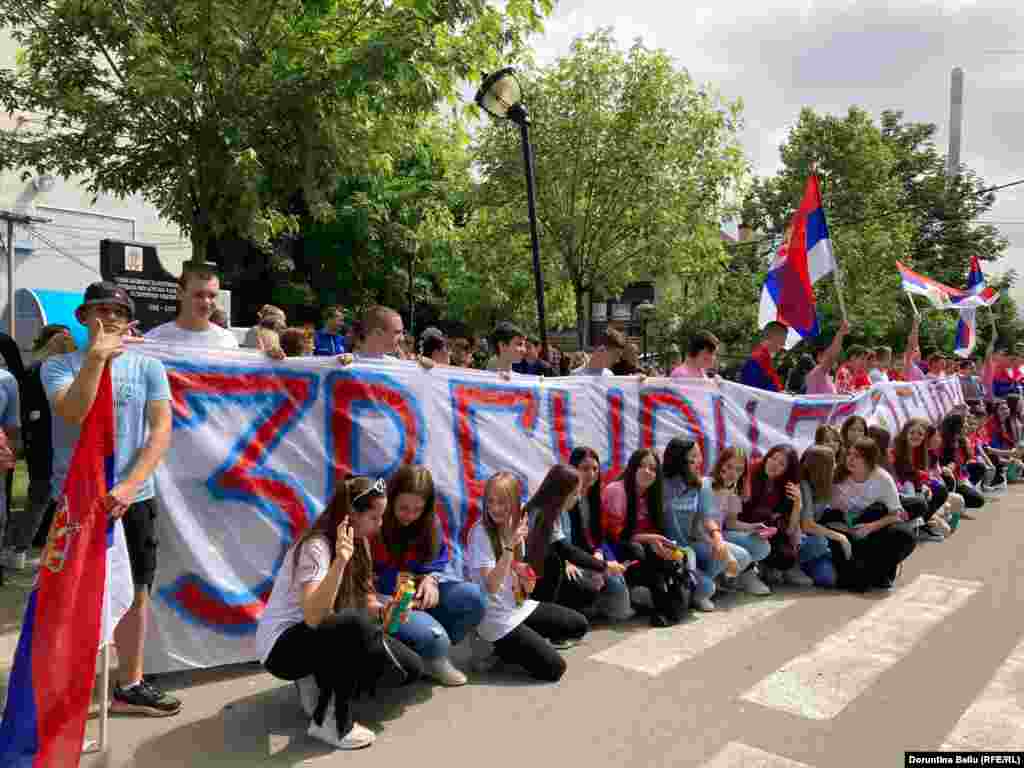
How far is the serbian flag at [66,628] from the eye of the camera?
2750 millimetres

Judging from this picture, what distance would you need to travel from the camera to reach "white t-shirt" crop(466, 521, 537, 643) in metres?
4.11

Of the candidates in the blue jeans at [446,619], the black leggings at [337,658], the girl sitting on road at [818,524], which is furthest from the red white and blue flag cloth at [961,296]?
the black leggings at [337,658]

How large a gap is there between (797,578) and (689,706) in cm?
263

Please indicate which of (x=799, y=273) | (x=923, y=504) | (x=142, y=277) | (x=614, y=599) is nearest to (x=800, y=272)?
(x=799, y=273)

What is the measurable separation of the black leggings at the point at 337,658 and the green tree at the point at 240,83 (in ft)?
13.9

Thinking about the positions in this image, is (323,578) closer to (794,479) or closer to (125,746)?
(125,746)

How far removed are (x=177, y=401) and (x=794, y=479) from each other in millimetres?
4318

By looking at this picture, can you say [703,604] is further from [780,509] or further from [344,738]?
[344,738]

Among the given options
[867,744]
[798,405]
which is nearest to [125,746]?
[867,744]

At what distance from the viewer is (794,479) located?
6.05m

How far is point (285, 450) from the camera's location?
14.6 ft

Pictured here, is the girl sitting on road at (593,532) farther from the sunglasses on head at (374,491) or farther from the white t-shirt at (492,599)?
the sunglasses on head at (374,491)

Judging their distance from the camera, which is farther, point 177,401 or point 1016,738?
point 177,401

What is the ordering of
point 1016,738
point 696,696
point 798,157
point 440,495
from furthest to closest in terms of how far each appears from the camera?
point 798,157, point 440,495, point 696,696, point 1016,738
